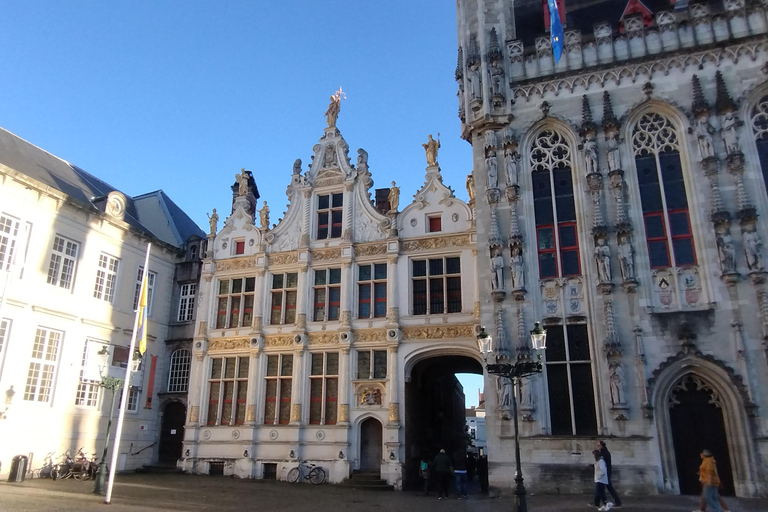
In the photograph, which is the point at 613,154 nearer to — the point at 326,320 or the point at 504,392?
the point at 504,392

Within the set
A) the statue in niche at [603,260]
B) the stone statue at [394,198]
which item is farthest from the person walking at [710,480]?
the stone statue at [394,198]

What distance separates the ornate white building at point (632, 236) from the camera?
1748 centimetres

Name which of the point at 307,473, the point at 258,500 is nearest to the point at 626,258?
the point at 258,500

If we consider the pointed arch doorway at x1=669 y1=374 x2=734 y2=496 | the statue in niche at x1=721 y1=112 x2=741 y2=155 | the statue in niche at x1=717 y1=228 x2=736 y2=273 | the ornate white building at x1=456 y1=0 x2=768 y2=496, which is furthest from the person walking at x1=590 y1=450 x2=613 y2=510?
the statue in niche at x1=721 y1=112 x2=741 y2=155

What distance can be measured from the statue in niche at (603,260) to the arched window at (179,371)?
20.3 meters

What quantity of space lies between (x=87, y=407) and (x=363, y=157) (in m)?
16.9

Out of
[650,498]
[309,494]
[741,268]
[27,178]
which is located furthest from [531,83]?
[27,178]

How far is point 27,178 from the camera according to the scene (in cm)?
2248

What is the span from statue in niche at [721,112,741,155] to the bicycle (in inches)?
767

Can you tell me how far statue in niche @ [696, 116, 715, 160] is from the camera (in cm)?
1926

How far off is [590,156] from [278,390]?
1632cm

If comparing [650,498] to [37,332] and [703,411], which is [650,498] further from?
[37,332]

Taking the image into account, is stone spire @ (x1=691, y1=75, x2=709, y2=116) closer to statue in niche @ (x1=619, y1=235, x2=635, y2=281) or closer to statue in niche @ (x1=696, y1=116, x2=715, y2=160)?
statue in niche @ (x1=696, y1=116, x2=715, y2=160)

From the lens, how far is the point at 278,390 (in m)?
24.7
